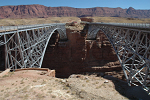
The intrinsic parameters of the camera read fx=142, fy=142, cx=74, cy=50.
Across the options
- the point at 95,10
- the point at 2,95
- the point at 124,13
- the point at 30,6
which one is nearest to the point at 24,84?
the point at 2,95

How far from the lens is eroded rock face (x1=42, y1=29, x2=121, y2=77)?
3531cm

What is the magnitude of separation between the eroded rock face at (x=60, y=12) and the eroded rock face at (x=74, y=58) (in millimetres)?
99968

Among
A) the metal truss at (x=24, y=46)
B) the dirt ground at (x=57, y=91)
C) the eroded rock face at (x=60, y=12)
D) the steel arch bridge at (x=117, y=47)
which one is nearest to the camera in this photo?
the dirt ground at (x=57, y=91)

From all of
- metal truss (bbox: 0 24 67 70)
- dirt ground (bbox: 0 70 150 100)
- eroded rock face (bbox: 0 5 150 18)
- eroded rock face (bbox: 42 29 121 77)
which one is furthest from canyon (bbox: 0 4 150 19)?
dirt ground (bbox: 0 70 150 100)

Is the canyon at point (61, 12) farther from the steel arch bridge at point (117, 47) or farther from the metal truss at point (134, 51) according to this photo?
the metal truss at point (134, 51)

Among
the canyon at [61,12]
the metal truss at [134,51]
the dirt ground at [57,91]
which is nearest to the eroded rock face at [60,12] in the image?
the canyon at [61,12]

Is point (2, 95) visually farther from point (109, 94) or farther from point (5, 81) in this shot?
point (109, 94)

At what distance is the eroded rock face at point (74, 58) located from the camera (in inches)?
1390

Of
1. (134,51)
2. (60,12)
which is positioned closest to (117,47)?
(134,51)

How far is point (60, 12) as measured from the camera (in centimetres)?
14350

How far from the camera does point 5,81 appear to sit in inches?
417

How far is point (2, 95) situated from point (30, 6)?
136088 mm

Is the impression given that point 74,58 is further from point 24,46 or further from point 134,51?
point 134,51

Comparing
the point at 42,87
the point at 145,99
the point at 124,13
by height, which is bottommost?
the point at 145,99
